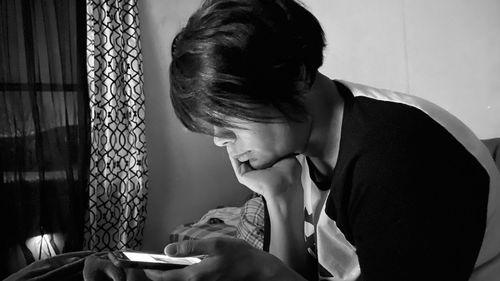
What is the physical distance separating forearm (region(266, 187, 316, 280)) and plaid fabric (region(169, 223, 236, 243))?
1174mm

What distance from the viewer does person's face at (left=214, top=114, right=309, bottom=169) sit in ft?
2.26

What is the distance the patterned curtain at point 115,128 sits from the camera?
2.30 meters

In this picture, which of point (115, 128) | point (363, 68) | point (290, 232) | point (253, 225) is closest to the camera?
point (290, 232)

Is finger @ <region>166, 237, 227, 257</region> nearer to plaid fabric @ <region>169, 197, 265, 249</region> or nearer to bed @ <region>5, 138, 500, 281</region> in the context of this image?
bed @ <region>5, 138, 500, 281</region>

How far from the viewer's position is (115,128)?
2.36 metres

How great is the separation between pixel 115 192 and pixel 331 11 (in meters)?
1.57

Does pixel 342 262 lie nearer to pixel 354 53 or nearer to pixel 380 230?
pixel 380 230

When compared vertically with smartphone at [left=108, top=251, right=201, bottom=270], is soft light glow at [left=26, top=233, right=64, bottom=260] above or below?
below

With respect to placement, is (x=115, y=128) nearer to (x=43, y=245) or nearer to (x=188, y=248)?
(x=43, y=245)

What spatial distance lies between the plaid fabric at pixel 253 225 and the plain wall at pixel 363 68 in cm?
84

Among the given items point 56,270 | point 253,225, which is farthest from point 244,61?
point 253,225

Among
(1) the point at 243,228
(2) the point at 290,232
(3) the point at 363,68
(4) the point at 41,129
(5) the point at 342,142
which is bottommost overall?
(1) the point at 243,228

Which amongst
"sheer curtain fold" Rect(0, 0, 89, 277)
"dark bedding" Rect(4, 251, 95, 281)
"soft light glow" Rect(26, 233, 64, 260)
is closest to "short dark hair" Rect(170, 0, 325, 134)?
"dark bedding" Rect(4, 251, 95, 281)

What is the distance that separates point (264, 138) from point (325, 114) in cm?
12
